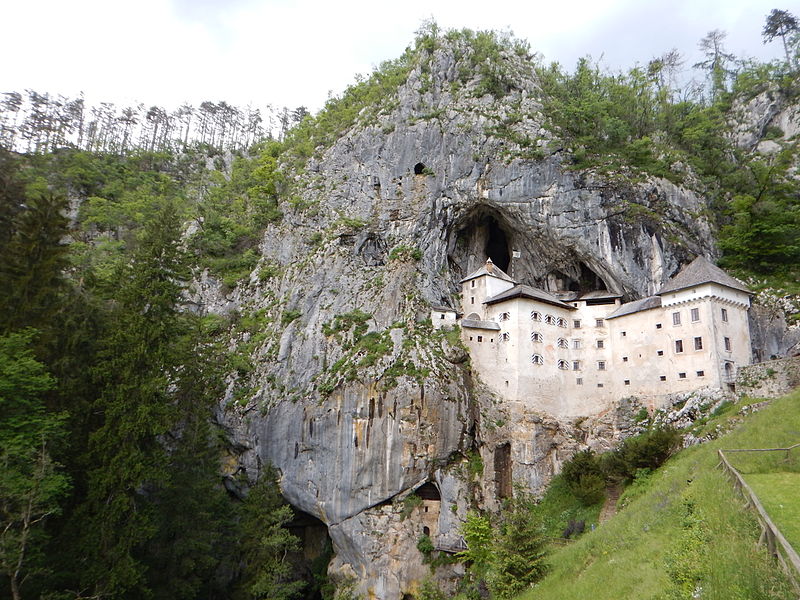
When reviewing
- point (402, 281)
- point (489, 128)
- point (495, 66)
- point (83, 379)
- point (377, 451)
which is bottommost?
point (377, 451)

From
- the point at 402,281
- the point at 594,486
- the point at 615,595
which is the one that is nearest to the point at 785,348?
the point at 594,486

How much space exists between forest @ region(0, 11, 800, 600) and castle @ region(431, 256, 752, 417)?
7492mm

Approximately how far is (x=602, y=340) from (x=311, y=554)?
28.3 meters

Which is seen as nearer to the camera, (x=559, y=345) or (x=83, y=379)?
(x=83, y=379)

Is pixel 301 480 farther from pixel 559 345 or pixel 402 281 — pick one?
pixel 559 345

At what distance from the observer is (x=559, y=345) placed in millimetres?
38281

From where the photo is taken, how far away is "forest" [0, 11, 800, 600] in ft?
69.3

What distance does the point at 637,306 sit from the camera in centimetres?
3672

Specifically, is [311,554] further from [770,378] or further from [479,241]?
[770,378]

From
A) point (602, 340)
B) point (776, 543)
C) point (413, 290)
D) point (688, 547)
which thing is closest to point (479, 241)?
point (413, 290)

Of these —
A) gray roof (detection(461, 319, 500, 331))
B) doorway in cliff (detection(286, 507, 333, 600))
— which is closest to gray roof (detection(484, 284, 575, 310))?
gray roof (detection(461, 319, 500, 331))

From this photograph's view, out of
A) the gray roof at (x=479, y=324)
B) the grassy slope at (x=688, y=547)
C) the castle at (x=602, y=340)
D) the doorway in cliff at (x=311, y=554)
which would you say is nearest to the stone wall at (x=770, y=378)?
the castle at (x=602, y=340)

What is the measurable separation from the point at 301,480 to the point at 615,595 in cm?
2617

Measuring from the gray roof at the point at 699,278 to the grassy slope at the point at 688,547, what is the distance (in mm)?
11493
